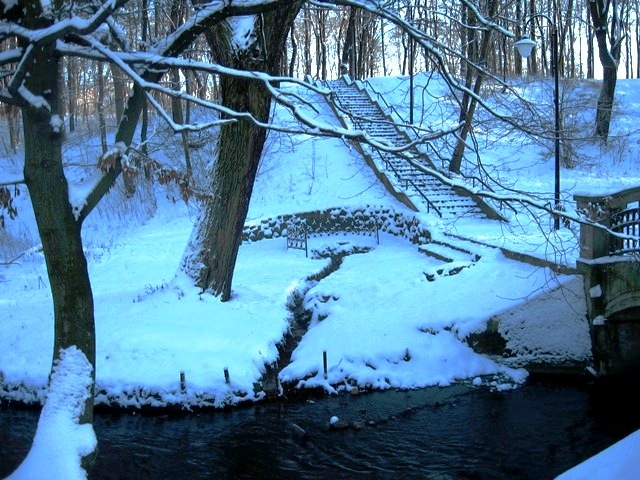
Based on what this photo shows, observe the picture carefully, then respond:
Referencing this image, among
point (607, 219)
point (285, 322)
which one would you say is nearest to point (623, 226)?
point (607, 219)

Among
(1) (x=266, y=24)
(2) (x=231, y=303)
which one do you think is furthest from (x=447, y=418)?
(1) (x=266, y=24)

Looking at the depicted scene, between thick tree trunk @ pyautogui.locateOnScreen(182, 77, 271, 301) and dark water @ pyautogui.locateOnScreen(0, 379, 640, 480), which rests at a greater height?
thick tree trunk @ pyautogui.locateOnScreen(182, 77, 271, 301)

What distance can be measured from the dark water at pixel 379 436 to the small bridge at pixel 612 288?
579mm

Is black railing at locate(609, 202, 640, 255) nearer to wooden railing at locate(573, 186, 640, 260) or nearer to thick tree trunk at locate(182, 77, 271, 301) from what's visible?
wooden railing at locate(573, 186, 640, 260)

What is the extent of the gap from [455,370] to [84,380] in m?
7.17

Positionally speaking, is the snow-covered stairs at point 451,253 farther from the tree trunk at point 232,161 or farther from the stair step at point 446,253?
the tree trunk at point 232,161

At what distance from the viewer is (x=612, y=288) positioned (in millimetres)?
10523

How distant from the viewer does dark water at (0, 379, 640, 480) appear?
25.1 ft

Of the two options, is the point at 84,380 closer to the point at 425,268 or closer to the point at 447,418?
the point at 447,418

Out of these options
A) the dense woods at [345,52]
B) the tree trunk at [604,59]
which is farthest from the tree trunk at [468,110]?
the tree trunk at [604,59]

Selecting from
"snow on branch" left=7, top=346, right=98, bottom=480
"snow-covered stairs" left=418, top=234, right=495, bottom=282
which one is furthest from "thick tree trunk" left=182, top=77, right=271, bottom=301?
"snow on branch" left=7, top=346, right=98, bottom=480

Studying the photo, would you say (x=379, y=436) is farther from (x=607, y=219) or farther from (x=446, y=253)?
(x=446, y=253)

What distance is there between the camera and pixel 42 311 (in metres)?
12.5

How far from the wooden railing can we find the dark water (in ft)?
7.26
